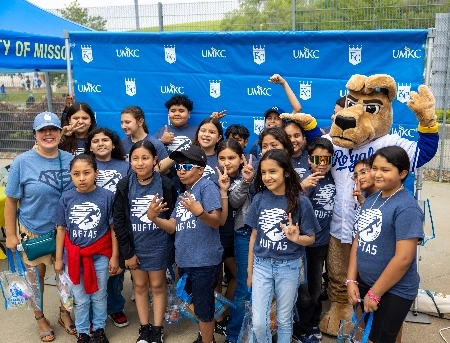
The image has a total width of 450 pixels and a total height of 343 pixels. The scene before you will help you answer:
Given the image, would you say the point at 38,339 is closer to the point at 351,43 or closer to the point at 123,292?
the point at 123,292

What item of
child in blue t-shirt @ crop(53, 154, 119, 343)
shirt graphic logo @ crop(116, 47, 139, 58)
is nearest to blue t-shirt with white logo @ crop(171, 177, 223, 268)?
child in blue t-shirt @ crop(53, 154, 119, 343)

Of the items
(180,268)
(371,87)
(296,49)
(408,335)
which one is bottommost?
(408,335)

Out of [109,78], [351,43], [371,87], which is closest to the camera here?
[371,87]

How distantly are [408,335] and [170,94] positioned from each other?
3184mm

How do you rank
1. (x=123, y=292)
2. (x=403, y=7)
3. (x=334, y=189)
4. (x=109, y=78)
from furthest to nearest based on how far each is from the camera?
(x=403, y=7) → (x=109, y=78) → (x=123, y=292) → (x=334, y=189)

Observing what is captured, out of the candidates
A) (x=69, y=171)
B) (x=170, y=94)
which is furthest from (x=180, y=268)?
(x=170, y=94)

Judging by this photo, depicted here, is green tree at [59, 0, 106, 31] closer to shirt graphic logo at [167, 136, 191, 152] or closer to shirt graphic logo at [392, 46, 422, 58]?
shirt graphic logo at [167, 136, 191, 152]

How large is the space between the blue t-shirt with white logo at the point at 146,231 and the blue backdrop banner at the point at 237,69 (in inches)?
62.0

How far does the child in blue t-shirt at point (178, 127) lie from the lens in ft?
14.2

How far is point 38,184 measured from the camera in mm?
3494

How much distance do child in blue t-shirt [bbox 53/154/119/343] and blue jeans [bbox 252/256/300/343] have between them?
1.18 metres

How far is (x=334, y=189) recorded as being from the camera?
136 inches

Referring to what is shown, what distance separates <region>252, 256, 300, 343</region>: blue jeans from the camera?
9.77ft

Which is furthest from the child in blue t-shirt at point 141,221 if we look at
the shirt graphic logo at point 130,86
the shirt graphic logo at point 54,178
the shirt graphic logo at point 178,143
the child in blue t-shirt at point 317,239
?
the shirt graphic logo at point 130,86
